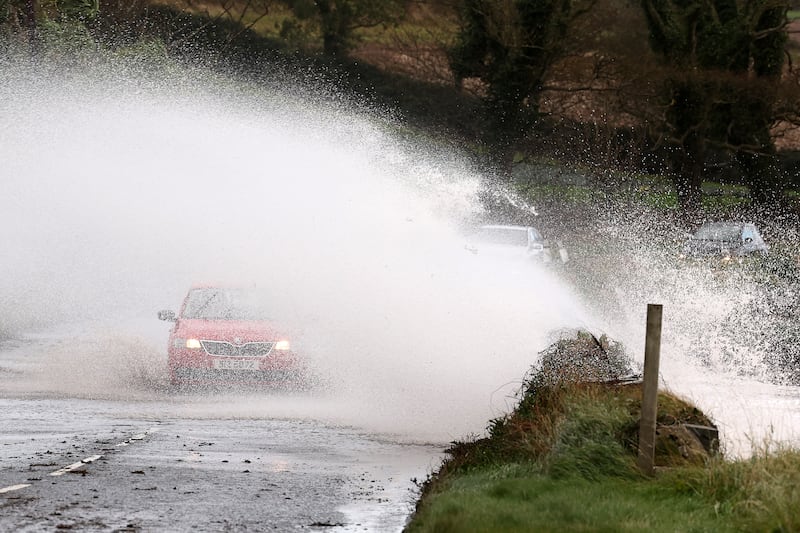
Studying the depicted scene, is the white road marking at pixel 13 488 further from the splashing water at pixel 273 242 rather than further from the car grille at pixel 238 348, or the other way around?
the car grille at pixel 238 348

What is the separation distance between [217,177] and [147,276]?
491 inches

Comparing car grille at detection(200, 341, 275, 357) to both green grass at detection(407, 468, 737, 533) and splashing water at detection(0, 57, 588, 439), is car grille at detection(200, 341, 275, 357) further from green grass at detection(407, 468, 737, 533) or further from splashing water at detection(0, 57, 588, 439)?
green grass at detection(407, 468, 737, 533)

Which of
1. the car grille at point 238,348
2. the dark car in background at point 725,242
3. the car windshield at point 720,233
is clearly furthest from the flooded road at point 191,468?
the car windshield at point 720,233

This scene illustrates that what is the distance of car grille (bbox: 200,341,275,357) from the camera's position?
2178 cm

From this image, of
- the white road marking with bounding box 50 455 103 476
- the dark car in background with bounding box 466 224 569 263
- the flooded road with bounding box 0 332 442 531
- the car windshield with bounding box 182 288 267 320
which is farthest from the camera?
the dark car in background with bounding box 466 224 569 263

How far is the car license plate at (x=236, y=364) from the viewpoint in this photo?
2181 centimetres

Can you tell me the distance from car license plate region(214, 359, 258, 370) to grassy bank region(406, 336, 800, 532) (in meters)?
7.27

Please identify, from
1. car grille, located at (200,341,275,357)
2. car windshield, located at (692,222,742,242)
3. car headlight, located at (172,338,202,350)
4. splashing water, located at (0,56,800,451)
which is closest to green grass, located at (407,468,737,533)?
splashing water, located at (0,56,800,451)

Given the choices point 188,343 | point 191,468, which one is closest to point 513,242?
point 188,343

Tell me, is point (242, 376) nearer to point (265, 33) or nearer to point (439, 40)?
point (439, 40)

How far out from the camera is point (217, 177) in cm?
2806

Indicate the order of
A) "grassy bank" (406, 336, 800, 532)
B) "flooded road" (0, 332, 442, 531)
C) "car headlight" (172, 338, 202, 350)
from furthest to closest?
"car headlight" (172, 338, 202, 350) → "flooded road" (0, 332, 442, 531) → "grassy bank" (406, 336, 800, 532)

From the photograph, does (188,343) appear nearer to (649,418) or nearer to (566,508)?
(649,418)

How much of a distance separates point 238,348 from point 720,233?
2488 cm
